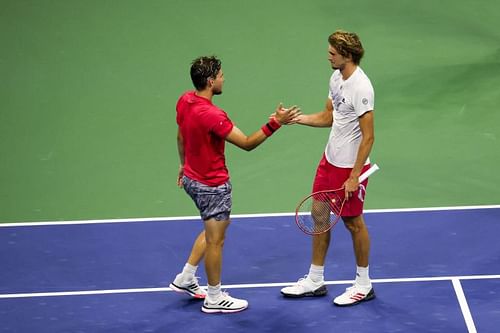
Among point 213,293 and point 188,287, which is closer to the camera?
point 213,293

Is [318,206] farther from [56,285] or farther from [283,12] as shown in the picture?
[283,12]

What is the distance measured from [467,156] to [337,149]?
3.24 meters

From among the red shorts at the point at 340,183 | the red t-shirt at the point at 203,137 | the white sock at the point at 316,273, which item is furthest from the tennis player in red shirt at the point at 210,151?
the red shorts at the point at 340,183

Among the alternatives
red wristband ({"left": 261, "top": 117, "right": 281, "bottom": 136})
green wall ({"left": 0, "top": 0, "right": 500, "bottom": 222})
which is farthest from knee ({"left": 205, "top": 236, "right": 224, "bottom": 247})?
green wall ({"left": 0, "top": 0, "right": 500, "bottom": 222})

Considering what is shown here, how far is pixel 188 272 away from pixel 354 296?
150 cm

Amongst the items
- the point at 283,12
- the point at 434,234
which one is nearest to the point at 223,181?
the point at 434,234

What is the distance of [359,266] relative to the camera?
9938 mm

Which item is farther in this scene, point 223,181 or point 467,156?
point 467,156

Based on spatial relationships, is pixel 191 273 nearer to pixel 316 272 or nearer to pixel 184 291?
pixel 184 291

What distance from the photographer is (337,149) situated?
9.70 m

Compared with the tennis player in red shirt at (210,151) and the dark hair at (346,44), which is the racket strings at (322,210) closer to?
the tennis player in red shirt at (210,151)

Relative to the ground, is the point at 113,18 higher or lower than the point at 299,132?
higher

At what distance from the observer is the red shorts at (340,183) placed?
9680 millimetres

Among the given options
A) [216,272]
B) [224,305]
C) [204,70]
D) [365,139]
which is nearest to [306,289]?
[224,305]
